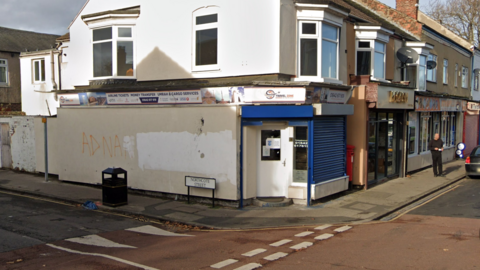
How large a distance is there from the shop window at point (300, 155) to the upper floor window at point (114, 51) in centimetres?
644

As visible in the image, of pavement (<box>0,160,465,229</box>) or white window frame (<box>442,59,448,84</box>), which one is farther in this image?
white window frame (<box>442,59,448,84</box>)

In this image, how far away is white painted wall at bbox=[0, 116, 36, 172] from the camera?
17828mm

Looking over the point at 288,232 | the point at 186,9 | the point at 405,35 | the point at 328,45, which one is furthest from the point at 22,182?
the point at 405,35

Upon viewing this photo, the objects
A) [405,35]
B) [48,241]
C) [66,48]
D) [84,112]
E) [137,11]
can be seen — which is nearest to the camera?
[48,241]

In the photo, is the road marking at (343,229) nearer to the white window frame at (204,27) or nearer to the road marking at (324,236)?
the road marking at (324,236)

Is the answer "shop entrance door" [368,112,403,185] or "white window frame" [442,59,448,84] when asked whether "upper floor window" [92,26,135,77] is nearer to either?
"shop entrance door" [368,112,403,185]

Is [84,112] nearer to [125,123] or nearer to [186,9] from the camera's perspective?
[125,123]

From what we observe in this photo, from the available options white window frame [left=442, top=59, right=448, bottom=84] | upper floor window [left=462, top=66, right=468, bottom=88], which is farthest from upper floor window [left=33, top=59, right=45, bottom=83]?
upper floor window [left=462, top=66, right=468, bottom=88]

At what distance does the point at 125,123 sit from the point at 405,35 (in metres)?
13.4

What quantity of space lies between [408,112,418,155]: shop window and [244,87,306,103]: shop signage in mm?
9512

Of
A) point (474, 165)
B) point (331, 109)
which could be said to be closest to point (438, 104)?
point (474, 165)

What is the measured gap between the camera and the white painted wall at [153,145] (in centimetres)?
1191

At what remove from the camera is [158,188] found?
13.4m

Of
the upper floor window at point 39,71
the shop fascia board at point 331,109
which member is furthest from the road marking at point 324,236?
the upper floor window at point 39,71
